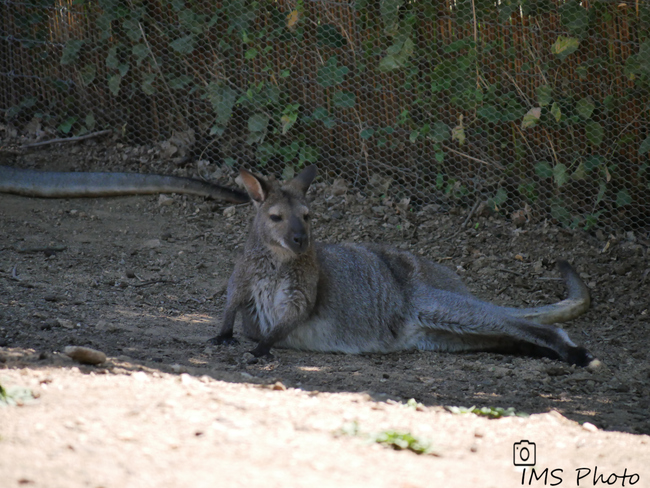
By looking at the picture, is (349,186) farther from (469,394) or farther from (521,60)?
(469,394)

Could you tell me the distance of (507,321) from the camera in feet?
17.2

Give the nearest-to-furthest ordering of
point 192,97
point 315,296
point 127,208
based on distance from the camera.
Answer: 1. point 315,296
2. point 127,208
3. point 192,97

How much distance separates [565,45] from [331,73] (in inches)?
96.5

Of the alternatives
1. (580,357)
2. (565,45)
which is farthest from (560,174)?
(580,357)

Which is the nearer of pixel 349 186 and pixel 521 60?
pixel 521 60

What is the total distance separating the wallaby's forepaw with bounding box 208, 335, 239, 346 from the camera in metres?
4.76

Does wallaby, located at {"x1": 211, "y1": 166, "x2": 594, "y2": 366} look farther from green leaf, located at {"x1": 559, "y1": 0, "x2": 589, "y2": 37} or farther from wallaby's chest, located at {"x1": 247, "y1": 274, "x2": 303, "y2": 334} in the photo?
green leaf, located at {"x1": 559, "y1": 0, "x2": 589, "y2": 37}

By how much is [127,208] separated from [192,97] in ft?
5.46

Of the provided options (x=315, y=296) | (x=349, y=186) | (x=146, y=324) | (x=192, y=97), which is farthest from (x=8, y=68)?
(x=315, y=296)

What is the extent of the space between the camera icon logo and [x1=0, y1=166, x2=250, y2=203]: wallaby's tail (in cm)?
566

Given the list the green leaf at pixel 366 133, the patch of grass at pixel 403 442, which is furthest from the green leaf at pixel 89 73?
the patch of grass at pixel 403 442

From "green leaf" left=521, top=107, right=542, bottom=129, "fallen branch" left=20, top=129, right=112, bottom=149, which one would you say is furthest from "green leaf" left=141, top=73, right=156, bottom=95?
"green leaf" left=521, top=107, right=542, bottom=129

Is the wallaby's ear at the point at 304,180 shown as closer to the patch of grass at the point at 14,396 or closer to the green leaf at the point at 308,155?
the green leaf at the point at 308,155

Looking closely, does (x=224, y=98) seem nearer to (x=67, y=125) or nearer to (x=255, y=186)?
(x=67, y=125)
